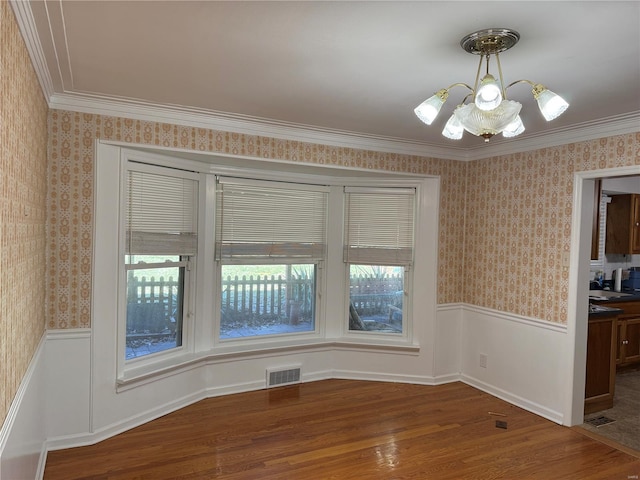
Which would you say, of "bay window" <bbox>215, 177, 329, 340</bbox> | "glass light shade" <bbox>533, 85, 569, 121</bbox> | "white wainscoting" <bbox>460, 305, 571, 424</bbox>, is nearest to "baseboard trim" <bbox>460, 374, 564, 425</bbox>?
"white wainscoting" <bbox>460, 305, 571, 424</bbox>

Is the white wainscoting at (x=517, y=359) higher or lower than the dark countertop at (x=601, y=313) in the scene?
lower

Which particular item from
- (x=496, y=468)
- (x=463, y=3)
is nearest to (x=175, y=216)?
(x=463, y=3)

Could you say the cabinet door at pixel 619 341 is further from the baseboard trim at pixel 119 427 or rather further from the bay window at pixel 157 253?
the bay window at pixel 157 253

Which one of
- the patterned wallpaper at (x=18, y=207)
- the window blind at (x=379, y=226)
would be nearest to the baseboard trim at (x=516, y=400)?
the window blind at (x=379, y=226)

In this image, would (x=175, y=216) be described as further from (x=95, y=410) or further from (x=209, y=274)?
(x=95, y=410)

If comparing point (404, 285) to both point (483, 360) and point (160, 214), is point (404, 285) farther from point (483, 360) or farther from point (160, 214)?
point (160, 214)

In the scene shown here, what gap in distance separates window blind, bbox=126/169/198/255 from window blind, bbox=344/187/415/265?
1643 mm

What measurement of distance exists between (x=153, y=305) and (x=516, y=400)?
337 centimetres

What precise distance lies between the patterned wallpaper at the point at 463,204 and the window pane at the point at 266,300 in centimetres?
121

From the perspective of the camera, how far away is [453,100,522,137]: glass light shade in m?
1.99

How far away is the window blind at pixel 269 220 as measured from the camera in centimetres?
420

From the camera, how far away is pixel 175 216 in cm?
379

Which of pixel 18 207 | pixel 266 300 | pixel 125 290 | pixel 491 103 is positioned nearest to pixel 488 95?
pixel 491 103

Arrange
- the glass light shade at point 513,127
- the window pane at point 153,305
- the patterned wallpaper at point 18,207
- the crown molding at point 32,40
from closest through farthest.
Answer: the patterned wallpaper at point 18,207
the crown molding at point 32,40
the glass light shade at point 513,127
the window pane at point 153,305
